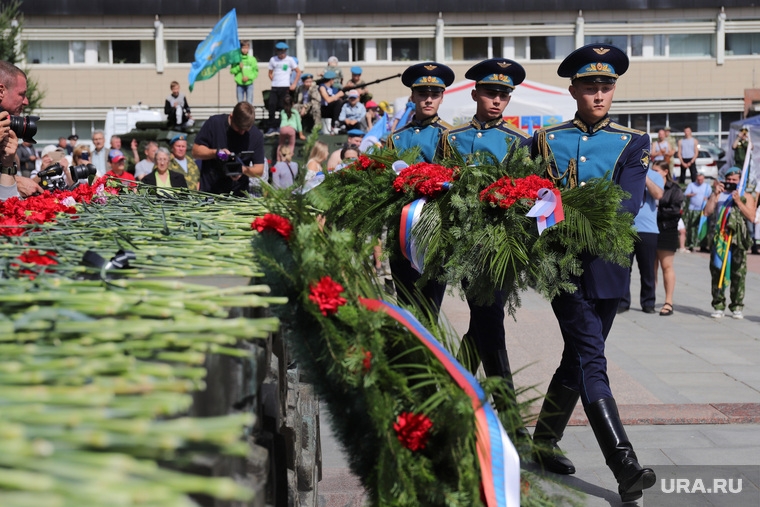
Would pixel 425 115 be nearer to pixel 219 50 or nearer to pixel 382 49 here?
pixel 219 50

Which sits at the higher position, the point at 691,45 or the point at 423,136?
Result: the point at 691,45

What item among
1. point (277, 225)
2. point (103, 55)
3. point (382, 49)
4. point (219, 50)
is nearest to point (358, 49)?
point (382, 49)

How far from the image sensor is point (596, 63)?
5156 millimetres

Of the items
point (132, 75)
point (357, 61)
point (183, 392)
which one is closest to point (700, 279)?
point (183, 392)

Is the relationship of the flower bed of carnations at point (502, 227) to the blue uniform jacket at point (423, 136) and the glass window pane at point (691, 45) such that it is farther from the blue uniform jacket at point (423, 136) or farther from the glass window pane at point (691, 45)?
the glass window pane at point (691, 45)

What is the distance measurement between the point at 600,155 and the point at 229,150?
13.5ft

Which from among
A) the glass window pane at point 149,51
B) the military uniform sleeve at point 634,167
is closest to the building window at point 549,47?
the glass window pane at point 149,51

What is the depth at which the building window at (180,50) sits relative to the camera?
42.2m

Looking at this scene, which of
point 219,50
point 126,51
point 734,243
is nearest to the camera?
point 734,243

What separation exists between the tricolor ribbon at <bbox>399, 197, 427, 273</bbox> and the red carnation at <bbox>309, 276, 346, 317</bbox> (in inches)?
94.0

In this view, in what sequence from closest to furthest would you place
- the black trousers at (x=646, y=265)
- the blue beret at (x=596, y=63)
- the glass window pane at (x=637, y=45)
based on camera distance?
the blue beret at (x=596, y=63) < the black trousers at (x=646, y=265) < the glass window pane at (x=637, y=45)

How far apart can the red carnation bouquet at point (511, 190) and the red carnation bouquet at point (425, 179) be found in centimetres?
28

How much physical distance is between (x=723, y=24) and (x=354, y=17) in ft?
55.9

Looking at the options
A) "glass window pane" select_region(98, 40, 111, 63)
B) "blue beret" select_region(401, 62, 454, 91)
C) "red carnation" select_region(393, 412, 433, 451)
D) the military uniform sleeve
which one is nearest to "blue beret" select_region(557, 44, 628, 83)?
the military uniform sleeve
